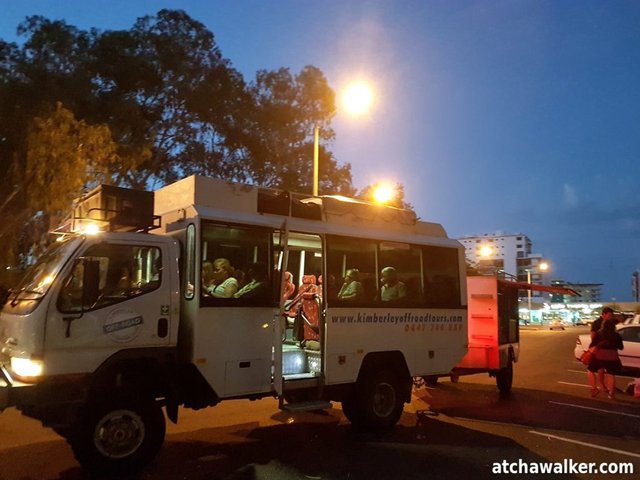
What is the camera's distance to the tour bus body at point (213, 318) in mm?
5586

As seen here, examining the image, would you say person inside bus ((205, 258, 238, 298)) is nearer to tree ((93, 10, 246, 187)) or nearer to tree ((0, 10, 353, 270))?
tree ((0, 10, 353, 270))

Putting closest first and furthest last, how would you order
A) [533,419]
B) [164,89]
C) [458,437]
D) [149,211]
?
1. [149,211]
2. [458,437]
3. [533,419]
4. [164,89]

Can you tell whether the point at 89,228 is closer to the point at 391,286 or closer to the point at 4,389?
the point at 4,389

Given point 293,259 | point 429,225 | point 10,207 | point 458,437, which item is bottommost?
point 458,437

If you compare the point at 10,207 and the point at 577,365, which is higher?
the point at 10,207

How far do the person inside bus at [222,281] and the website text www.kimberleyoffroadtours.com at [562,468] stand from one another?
3.52m

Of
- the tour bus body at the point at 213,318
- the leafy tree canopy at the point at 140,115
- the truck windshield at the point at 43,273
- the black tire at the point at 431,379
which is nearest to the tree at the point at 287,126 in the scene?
the leafy tree canopy at the point at 140,115

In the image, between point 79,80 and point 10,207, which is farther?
point 79,80

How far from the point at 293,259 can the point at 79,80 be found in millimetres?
Answer: 12601

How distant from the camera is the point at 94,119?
18.5 meters

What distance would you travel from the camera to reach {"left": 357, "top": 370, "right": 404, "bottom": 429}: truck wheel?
8047mm

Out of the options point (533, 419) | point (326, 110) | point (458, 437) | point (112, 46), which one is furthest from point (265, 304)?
point (326, 110)

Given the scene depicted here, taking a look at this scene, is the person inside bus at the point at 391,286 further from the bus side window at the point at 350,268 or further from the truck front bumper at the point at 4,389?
the truck front bumper at the point at 4,389

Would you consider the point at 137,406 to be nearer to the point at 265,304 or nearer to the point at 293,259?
the point at 265,304
